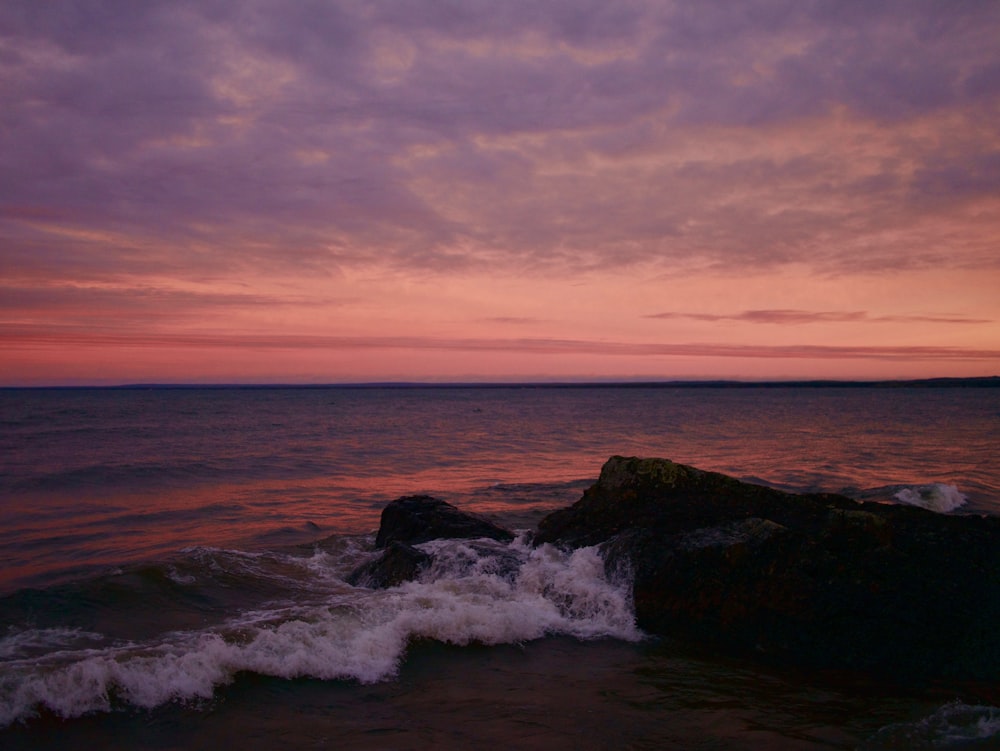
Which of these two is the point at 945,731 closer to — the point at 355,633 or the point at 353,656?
the point at 353,656

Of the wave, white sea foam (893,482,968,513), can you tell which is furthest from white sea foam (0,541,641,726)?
white sea foam (893,482,968,513)

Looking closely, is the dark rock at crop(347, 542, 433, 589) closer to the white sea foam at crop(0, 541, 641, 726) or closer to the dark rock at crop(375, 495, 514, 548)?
the white sea foam at crop(0, 541, 641, 726)

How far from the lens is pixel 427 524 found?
1214cm

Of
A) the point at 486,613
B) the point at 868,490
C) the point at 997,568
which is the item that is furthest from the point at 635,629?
the point at 868,490

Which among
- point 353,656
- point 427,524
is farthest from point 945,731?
point 427,524

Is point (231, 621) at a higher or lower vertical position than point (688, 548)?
lower

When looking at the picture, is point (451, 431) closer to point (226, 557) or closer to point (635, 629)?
point (226, 557)

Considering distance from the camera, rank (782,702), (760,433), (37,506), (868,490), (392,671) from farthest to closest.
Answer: (760,433) → (868,490) → (37,506) → (392,671) → (782,702)

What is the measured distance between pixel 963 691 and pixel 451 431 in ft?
133

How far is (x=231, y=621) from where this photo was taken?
870 centimetres

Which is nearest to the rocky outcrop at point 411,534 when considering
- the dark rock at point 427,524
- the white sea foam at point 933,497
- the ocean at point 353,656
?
the dark rock at point 427,524

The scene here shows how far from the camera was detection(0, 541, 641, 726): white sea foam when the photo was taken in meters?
6.42

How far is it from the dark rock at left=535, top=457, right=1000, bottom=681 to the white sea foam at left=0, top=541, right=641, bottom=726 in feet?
2.67

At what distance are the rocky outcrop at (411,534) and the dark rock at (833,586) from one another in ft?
10.6
